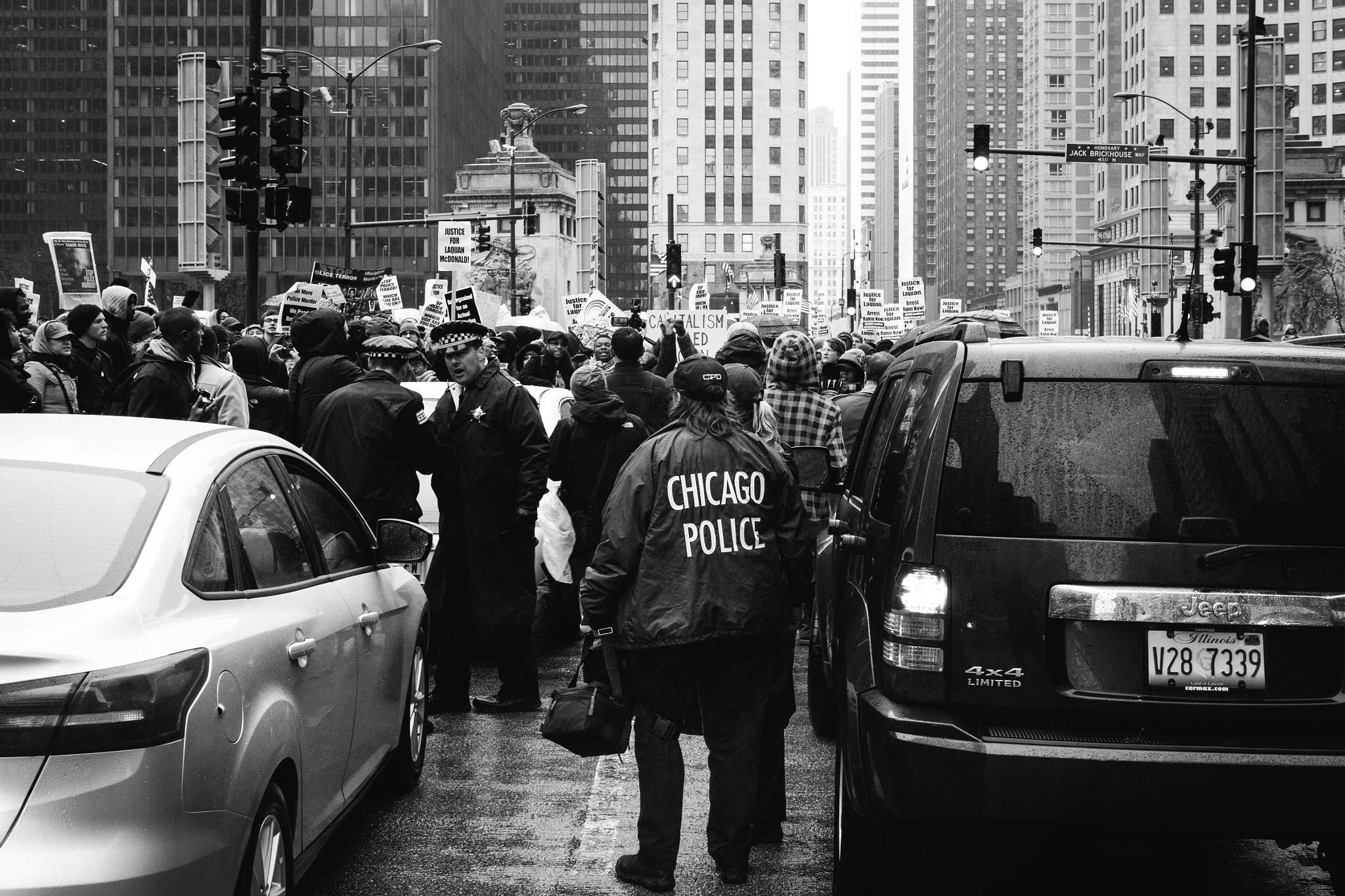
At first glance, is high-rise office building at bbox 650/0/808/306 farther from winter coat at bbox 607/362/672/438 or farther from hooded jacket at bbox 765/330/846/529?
hooded jacket at bbox 765/330/846/529

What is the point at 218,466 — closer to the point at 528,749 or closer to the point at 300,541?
the point at 300,541

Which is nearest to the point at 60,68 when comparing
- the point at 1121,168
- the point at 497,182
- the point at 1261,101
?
the point at 497,182

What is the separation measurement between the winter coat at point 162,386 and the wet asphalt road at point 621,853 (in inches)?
128

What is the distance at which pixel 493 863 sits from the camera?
5.59 metres

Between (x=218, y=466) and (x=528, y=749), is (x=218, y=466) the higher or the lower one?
the higher one

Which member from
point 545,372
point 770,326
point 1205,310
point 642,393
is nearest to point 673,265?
point 770,326

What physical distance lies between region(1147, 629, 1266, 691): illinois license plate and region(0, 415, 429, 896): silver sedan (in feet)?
8.42

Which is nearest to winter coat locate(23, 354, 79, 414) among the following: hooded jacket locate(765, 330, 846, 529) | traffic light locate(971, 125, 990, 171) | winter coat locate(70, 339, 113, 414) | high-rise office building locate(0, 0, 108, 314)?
winter coat locate(70, 339, 113, 414)

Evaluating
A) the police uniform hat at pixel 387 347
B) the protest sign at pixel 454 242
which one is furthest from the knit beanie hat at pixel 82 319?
the protest sign at pixel 454 242

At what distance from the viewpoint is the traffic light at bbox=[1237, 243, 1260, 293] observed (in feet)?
81.1

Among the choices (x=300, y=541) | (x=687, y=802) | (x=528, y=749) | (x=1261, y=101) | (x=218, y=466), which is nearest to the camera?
(x=218, y=466)

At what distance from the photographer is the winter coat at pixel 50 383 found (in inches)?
409

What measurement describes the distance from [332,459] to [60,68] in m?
128

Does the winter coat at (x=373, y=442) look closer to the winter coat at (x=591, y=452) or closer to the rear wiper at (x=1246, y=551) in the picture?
the winter coat at (x=591, y=452)
